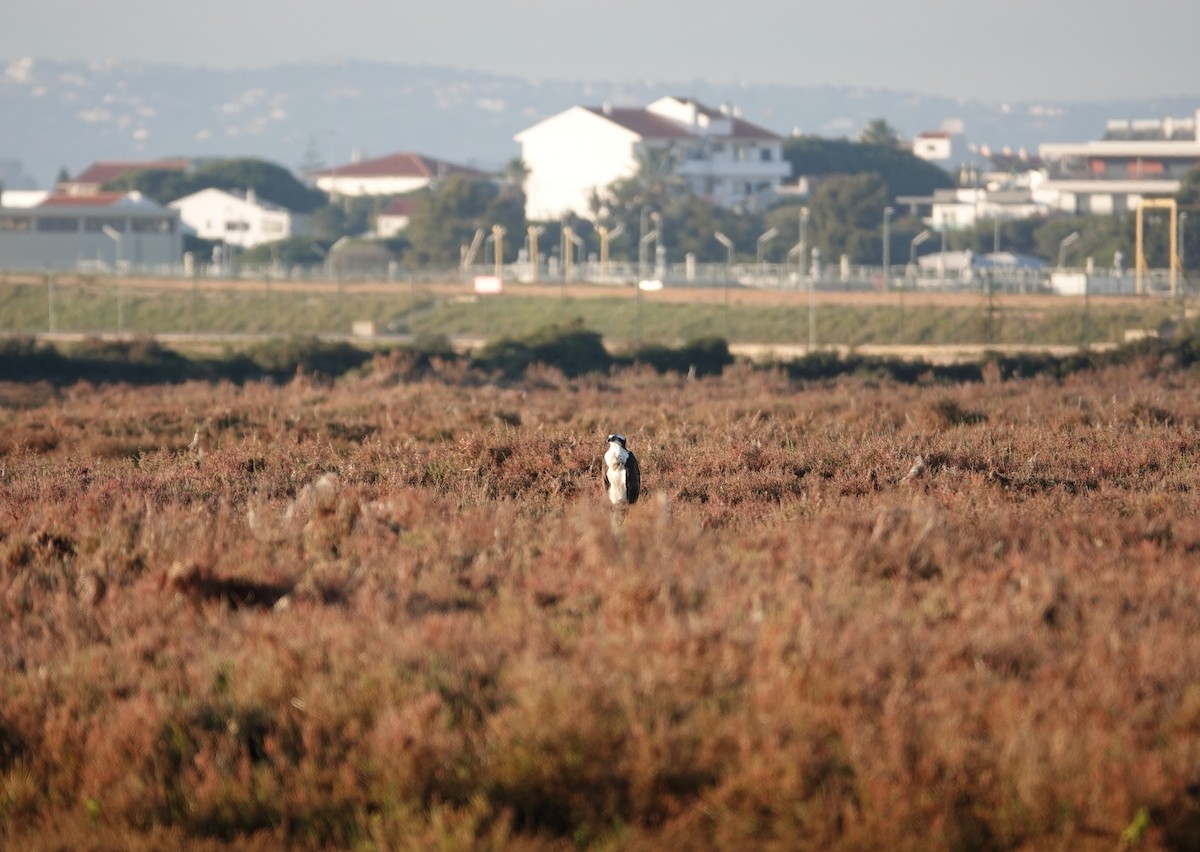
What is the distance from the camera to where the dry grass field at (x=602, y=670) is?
253 inches

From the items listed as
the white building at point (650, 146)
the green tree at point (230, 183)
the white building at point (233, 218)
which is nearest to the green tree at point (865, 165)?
the white building at point (650, 146)

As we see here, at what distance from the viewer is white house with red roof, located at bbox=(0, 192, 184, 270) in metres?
103

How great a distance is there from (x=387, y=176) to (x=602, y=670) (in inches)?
6296

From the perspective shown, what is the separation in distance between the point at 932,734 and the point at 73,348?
4274 cm

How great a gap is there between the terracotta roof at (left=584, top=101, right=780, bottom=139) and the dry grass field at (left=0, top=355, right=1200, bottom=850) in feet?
394

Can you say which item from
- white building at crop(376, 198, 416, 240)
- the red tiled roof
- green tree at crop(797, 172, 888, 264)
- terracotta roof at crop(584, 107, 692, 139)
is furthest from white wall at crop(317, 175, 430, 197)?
green tree at crop(797, 172, 888, 264)

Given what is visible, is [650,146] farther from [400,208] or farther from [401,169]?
[401,169]

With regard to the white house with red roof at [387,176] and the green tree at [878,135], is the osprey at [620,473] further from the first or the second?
the white house with red roof at [387,176]

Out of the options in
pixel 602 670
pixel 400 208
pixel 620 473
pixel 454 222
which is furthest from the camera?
pixel 400 208

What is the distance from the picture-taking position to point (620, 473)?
1162 centimetres

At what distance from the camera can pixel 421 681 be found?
740cm

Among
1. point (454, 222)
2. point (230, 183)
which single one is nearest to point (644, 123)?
point (454, 222)

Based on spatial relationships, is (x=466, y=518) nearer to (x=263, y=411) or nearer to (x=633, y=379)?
(x=263, y=411)

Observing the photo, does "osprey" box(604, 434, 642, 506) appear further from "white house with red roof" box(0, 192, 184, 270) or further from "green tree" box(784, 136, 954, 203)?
"green tree" box(784, 136, 954, 203)
